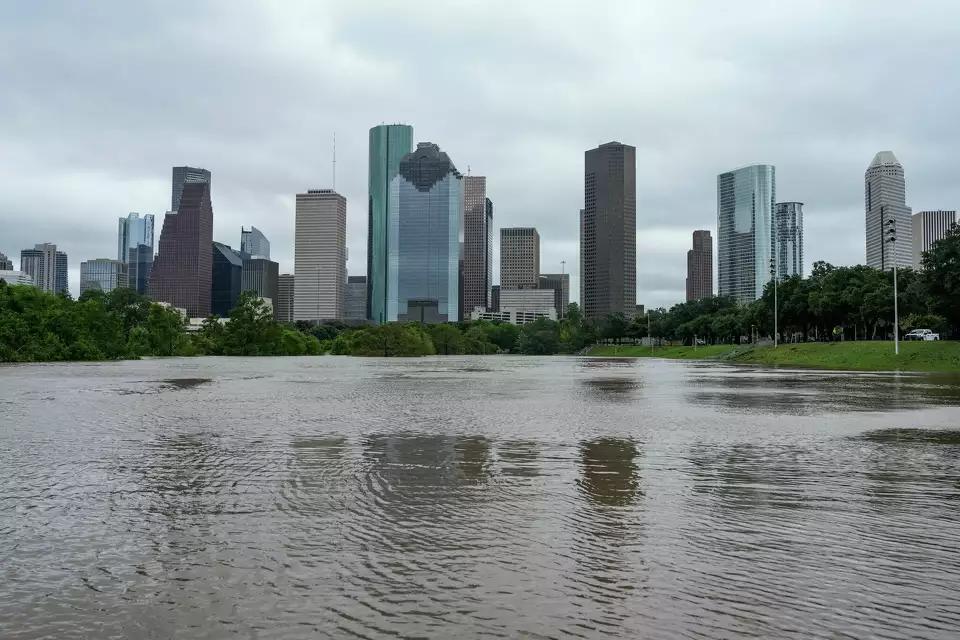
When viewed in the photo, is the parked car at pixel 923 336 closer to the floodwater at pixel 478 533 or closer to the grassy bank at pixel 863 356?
the grassy bank at pixel 863 356

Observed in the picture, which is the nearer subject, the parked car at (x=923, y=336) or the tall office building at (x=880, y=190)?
the parked car at (x=923, y=336)

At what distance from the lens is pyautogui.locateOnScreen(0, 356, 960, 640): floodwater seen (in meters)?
4.98

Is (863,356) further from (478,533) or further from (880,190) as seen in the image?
(880,190)

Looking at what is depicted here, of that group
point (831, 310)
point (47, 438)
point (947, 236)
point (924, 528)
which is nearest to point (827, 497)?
point (924, 528)

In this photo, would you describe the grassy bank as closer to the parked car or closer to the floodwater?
the parked car

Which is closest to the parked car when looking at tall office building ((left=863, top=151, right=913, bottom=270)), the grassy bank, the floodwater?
the grassy bank

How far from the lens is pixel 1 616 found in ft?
16.4

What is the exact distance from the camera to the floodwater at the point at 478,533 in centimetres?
498

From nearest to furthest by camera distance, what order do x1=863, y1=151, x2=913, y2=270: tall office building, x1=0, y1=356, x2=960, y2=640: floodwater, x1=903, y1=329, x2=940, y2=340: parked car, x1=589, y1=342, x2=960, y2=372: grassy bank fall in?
1. x1=0, y1=356, x2=960, y2=640: floodwater
2. x1=589, y1=342, x2=960, y2=372: grassy bank
3. x1=903, y1=329, x2=940, y2=340: parked car
4. x1=863, y1=151, x2=913, y2=270: tall office building

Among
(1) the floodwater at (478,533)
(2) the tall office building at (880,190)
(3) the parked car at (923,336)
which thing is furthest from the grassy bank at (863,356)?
(2) the tall office building at (880,190)

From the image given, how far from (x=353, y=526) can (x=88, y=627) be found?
2779mm

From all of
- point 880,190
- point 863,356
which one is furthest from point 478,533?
point 880,190

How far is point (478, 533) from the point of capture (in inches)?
276

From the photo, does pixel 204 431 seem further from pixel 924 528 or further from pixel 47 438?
pixel 924 528
